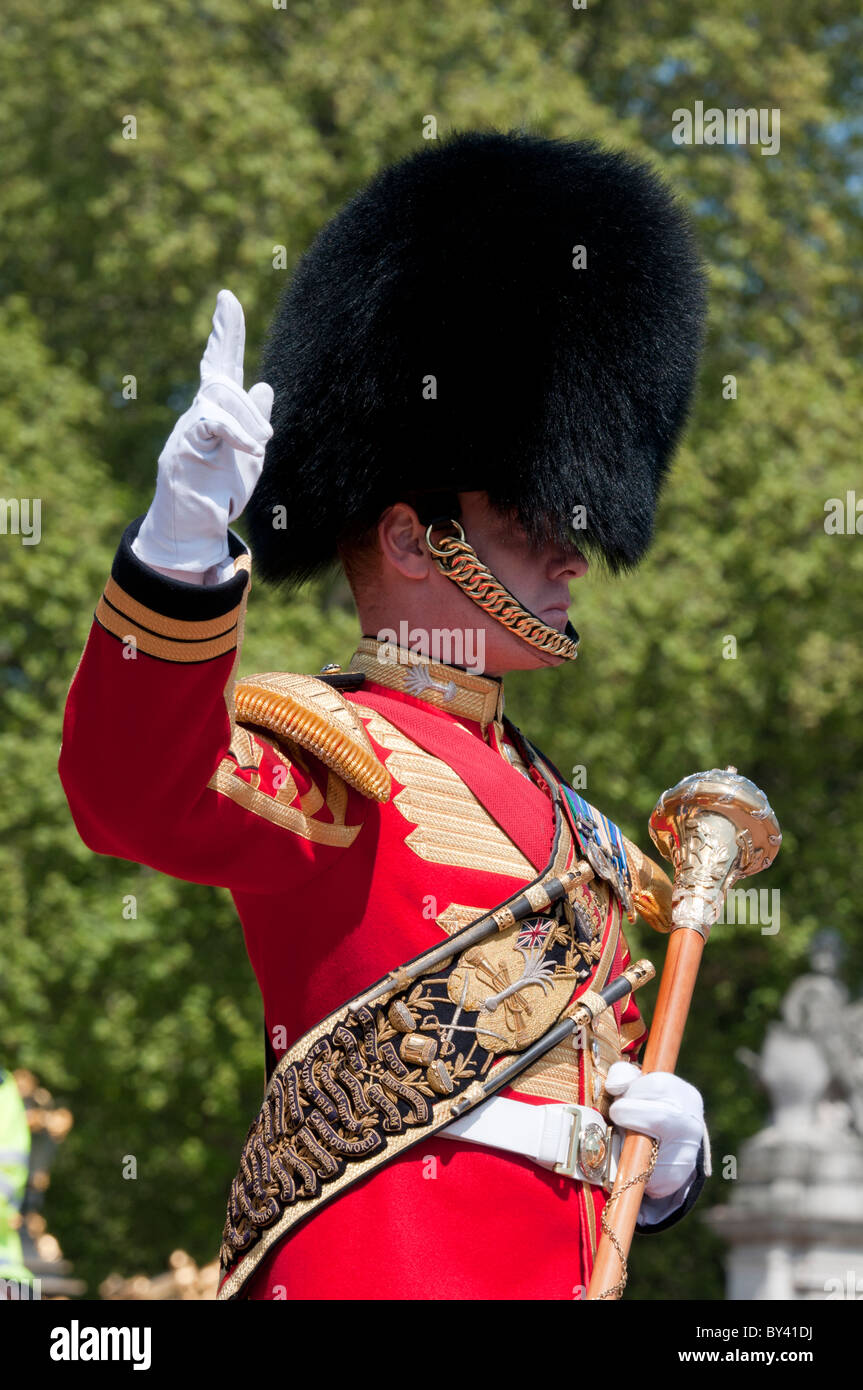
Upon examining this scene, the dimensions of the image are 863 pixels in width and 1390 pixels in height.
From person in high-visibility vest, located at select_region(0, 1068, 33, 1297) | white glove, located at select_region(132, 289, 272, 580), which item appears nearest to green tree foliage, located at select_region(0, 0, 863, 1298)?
person in high-visibility vest, located at select_region(0, 1068, 33, 1297)

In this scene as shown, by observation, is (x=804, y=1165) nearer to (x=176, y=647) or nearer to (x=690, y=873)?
(x=690, y=873)

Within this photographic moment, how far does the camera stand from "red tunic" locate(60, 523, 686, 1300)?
289 cm

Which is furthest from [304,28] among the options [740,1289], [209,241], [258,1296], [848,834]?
[258,1296]

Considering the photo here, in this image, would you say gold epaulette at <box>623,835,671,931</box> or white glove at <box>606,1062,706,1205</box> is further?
gold epaulette at <box>623,835,671,931</box>

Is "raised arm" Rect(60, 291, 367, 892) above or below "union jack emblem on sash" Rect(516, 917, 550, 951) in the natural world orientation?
above

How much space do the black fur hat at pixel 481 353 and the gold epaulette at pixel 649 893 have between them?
616 millimetres

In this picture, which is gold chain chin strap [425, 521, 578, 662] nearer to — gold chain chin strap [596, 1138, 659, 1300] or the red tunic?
the red tunic

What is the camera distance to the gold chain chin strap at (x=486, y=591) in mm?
3727

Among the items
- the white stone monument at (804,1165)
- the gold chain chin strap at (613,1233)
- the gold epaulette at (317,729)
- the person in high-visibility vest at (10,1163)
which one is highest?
the gold epaulette at (317,729)

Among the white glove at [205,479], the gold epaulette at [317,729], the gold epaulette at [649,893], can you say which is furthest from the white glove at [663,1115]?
the white glove at [205,479]

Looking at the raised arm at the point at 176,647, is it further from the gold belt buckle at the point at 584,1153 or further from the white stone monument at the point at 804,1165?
the white stone monument at the point at 804,1165

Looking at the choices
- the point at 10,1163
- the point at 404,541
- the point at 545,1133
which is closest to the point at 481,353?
the point at 404,541

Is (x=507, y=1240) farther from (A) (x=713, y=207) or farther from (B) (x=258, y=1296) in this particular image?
(A) (x=713, y=207)

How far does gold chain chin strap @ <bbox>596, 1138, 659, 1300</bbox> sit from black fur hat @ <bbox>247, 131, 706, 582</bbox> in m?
1.17
